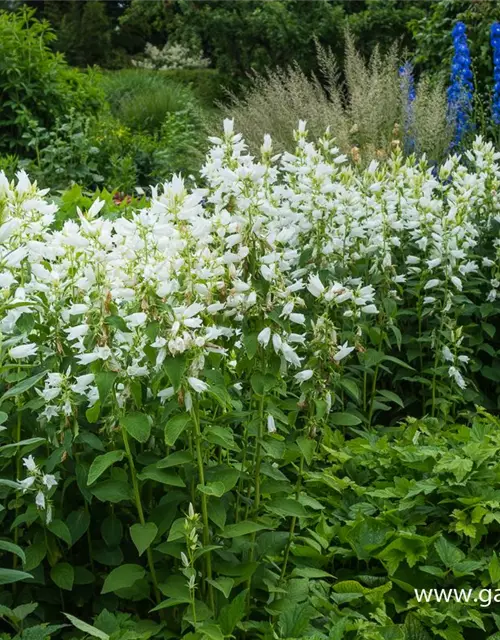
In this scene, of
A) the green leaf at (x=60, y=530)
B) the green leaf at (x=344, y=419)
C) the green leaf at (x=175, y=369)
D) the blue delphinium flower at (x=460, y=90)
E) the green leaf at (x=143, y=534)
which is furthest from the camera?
the blue delphinium flower at (x=460, y=90)

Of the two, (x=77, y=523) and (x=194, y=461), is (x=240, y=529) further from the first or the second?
(x=77, y=523)

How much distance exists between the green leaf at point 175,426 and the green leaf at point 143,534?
0.25m

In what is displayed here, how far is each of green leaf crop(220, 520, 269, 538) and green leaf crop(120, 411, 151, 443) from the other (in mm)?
329

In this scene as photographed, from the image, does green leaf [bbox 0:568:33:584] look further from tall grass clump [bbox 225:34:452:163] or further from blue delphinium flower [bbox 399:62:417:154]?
blue delphinium flower [bbox 399:62:417:154]

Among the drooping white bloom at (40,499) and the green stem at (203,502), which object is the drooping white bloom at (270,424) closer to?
the green stem at (203,502)

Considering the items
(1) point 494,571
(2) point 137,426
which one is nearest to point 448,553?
(1) point 494,571

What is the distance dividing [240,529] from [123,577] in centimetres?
30

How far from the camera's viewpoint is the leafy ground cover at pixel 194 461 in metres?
2.20

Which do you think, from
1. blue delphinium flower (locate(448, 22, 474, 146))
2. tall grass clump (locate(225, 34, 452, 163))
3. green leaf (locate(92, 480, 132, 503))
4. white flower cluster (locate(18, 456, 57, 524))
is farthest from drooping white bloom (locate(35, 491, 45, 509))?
blue delphinium flower (locate(448, 22, 474, 146))

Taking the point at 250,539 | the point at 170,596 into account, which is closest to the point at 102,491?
the point at 170,596

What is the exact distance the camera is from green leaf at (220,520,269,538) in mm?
2258

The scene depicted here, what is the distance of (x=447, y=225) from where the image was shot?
3.75 m

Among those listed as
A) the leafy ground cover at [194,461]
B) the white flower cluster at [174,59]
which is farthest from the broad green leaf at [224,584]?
the white flower cluster at [174,59]

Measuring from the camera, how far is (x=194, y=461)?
90.5 inches
